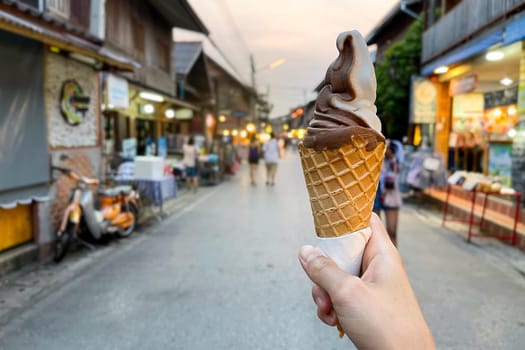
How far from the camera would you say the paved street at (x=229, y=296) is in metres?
4.14

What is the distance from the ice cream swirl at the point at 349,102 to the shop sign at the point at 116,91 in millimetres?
8493

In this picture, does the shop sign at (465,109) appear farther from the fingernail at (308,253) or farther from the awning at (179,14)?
the fingernail at (308,253)

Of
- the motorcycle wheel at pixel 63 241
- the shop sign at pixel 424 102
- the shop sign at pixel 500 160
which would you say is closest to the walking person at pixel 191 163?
the shop sign at pixel 424 102

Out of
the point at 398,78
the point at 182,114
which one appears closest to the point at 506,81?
the point at 398,78

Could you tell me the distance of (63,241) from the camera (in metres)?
6.56

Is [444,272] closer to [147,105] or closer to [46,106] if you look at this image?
[46,106]

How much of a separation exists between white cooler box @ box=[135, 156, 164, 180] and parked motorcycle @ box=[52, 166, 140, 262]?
674mm

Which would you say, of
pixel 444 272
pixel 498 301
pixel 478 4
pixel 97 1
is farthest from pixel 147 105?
pixel 498 301

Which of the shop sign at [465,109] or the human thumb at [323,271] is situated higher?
the shop sign at [465,109]

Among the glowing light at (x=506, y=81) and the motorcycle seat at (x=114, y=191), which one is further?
the glowing light at (x=506, y=81)

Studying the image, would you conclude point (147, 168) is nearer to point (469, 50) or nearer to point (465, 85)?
point (469, 50)

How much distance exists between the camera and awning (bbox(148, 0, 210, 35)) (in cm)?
1517

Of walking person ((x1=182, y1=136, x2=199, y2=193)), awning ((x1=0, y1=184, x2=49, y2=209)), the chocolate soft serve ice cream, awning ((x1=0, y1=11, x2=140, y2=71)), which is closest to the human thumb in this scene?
the chocolate soft serve ice cream

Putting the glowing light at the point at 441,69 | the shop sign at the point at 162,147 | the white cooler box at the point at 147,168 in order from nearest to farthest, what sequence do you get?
the white cooler box at the point at 147,168 → the glowing light at the point at 441,69 → the shop sign at the point at 162,147
